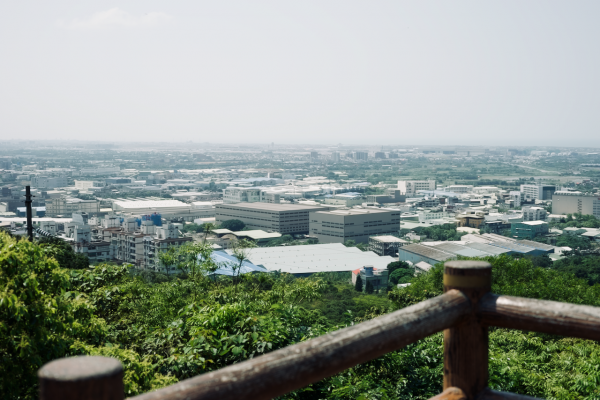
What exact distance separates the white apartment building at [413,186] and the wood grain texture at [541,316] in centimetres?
5630

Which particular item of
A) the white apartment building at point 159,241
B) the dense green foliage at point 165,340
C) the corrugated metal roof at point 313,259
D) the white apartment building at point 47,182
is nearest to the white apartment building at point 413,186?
the corrugated metal roof at point 313,259

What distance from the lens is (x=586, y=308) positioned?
82 cm

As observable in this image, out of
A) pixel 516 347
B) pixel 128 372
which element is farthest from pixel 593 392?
pixel 128 372

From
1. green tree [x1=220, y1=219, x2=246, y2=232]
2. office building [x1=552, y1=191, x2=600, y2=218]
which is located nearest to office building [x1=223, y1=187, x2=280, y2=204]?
green tree [x1=220, y1=219, x2=246, y2=232]

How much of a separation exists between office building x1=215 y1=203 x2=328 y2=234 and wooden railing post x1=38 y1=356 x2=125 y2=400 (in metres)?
34.6

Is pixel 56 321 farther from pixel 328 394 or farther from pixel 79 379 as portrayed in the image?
pixel 79 379

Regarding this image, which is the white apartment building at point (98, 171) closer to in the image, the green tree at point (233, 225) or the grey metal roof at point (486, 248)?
the green tree at point (233, 225)

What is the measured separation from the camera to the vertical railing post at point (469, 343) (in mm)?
878

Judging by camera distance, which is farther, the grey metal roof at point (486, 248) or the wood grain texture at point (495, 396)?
the grey metal roof at point (486, 248)

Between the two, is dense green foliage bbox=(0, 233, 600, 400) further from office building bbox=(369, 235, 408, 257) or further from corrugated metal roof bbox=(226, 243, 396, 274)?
office building bbox=(369, 235, 408, 257)

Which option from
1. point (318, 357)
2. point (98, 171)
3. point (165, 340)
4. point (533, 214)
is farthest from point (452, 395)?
point (98, 171)

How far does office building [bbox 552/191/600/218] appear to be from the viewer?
134 ft

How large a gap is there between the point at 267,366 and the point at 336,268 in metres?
21.7

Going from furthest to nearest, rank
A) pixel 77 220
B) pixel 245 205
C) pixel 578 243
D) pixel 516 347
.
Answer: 1. pixel 245 205
2. pixel 77 220
3. pixel 578 243
4. pixel 516 347
